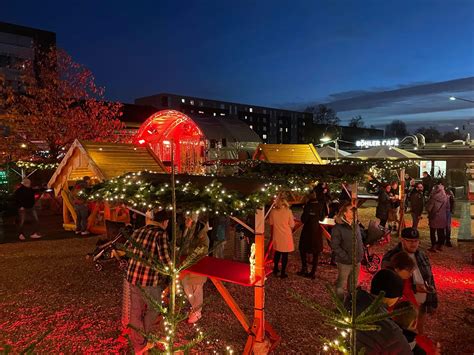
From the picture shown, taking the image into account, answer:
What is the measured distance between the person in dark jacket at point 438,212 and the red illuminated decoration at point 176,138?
1202 cm

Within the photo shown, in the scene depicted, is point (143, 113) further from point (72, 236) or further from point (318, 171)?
point (318, 171)

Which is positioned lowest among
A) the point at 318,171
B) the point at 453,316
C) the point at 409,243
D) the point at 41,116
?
the point at 453,316

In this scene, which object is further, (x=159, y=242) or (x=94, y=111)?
(x=94, y=111)

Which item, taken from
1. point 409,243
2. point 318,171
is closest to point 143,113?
point 318,171

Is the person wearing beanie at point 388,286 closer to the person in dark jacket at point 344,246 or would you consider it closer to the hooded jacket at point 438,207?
the person in dark jacket at point 344,246

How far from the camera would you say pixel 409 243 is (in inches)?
164

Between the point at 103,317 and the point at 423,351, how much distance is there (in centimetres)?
456

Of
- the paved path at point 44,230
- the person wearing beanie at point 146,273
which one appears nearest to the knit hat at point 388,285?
the person wearing beanie at point 146,273

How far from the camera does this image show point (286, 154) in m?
17.2

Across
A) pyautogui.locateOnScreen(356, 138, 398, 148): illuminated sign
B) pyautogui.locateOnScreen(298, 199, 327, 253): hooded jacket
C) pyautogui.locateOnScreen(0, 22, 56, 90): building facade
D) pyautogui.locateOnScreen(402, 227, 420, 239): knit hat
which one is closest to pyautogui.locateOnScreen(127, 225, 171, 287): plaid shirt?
pyautogui.locateOnScreen(402, 227, 420, 239): knit hat

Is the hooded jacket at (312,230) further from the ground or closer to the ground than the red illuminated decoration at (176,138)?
closer to the ground

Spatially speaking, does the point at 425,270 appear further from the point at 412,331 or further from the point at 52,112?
the point at 52,112

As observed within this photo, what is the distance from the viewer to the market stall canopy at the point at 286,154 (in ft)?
55.5

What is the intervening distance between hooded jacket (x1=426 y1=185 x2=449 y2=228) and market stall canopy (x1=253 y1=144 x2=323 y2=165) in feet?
25.3
